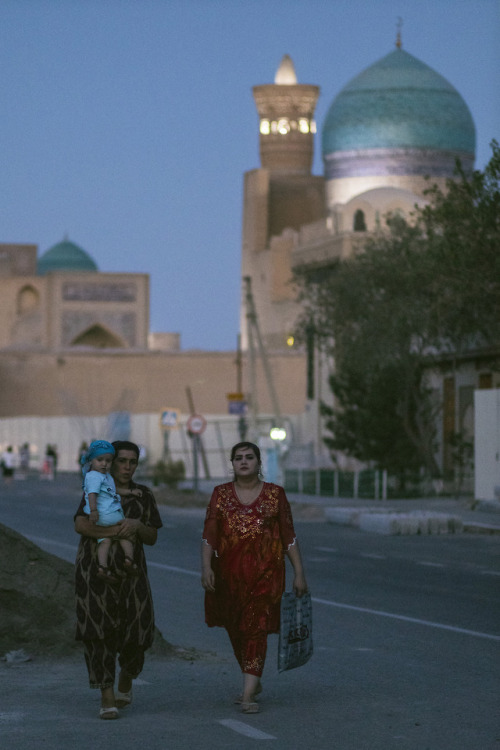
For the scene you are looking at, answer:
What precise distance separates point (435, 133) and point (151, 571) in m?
61.3

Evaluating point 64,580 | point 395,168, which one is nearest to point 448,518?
point 64,580

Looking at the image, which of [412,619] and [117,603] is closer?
[117,603]

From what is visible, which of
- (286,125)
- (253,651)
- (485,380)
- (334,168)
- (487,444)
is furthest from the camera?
(286,125)

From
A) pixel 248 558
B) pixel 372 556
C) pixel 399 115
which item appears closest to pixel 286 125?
pixel 399 115

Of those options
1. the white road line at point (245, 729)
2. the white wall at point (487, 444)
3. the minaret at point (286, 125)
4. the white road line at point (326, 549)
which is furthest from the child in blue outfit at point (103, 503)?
the minaret at point (286, 125)

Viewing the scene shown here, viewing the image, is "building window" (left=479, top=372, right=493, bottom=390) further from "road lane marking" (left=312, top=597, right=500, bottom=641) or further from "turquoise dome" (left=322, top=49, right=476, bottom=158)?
"turquoise dome" (left=322, top=49, right=476, bottom=158)

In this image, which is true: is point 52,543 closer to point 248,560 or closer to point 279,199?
point 248,560

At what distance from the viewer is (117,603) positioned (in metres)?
7.93

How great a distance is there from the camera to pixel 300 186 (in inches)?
3401

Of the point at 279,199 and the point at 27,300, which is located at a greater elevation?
the point at 279,199

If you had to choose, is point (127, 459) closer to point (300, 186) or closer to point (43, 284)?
point (300, 186)

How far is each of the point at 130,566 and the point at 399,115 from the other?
70141 mm

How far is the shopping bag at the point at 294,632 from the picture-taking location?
26.5 feet

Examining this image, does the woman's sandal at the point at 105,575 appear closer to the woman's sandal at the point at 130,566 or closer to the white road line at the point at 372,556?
the woman's sandal at the point at 130,566
